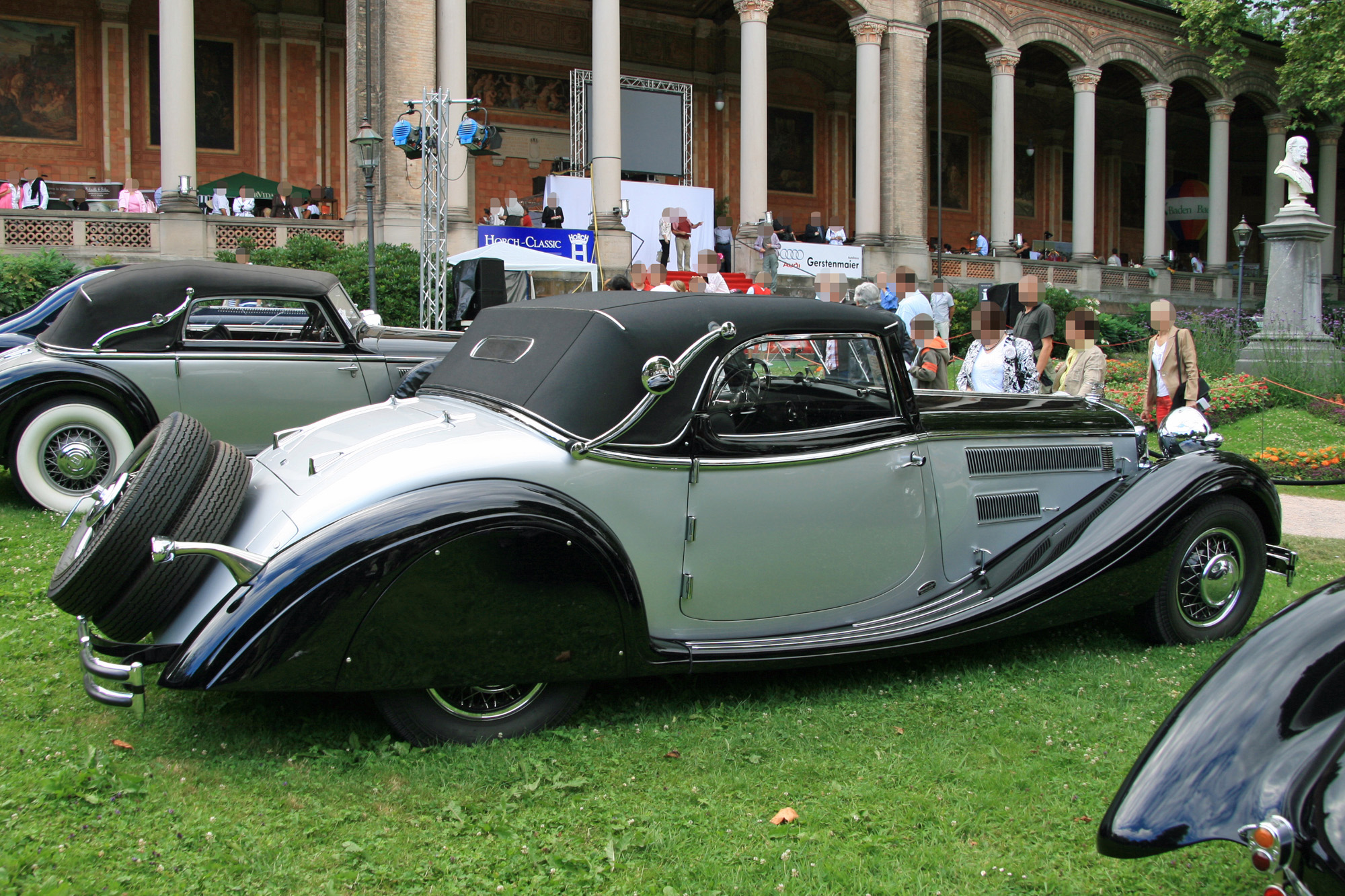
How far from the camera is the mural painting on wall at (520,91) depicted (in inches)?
1086

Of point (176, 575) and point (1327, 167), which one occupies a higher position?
point (1327, 167)

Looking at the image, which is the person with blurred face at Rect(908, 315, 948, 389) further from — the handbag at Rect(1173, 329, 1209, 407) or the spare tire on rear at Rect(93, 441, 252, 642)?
the spare tire on rear at Rect(93, 441, 252, 642)

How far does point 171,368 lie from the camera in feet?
23.5

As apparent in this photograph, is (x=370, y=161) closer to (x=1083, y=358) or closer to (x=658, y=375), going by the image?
(x=1083, y=358)

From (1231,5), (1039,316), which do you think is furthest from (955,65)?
(1039,316)

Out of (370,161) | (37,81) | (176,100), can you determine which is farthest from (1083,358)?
(37,81)

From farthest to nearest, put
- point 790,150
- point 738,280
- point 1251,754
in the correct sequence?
point 790,150
point 738,280
point 1251,754

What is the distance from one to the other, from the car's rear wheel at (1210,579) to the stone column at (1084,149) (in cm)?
2835

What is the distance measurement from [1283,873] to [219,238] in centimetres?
2087

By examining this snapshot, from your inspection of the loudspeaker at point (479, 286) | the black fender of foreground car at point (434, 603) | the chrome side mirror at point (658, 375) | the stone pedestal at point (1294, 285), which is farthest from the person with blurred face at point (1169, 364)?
the loudspeaker at point (479, 286)

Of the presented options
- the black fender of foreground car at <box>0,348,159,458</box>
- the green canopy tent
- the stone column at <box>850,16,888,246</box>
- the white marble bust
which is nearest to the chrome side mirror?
the black fender of foreground car at <box>0,348,159,458</box>

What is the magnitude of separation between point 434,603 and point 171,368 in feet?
16.8

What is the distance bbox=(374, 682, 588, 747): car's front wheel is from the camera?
3307 millimetres

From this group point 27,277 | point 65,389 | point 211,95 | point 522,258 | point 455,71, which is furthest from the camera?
point 211,95
